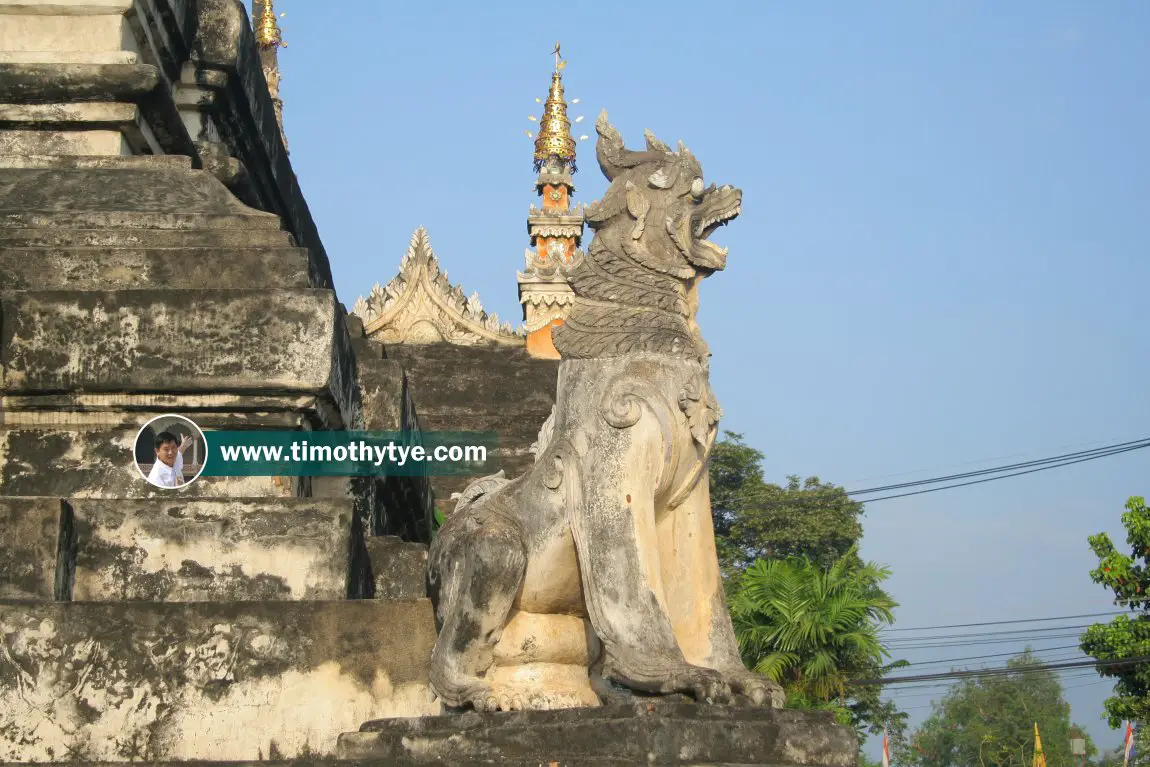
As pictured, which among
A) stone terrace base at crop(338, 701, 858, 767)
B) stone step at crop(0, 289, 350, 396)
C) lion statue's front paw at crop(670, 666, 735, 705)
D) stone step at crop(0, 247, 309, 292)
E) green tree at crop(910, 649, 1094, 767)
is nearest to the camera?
stone terrace base at crop(338, 701, 858, 767)

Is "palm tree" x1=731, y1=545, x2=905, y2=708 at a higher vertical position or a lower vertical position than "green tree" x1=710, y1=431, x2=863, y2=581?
lower

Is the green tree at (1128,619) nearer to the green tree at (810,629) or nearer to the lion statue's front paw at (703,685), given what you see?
the green tree at (810,629)

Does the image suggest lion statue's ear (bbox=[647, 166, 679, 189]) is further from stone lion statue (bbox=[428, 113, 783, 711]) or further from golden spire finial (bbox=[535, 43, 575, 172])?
golden spire finial (bbox=[535, 43, 575, 172])

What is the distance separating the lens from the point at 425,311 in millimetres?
23844

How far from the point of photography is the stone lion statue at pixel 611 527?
6004mm

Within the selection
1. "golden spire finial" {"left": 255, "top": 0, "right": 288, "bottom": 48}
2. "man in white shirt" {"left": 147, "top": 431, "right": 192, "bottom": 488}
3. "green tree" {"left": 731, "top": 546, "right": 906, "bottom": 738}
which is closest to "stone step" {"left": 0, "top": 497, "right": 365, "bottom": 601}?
"man in white shirt" {"left": 147, "top": 431, "right": 192, "bottom": 488}

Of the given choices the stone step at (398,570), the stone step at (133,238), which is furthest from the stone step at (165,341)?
the stone step at (398,570)

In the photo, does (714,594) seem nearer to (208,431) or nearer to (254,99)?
(208,431)

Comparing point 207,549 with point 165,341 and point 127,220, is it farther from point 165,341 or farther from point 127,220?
point 127,220

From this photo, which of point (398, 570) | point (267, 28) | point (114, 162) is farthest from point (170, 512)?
point (267, 28)

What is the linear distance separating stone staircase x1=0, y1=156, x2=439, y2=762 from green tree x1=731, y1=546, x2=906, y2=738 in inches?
374

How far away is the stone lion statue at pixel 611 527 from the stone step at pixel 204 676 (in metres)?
0.35

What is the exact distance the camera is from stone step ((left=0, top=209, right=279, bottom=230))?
845 centimetres

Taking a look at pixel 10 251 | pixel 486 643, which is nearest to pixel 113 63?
pixel 10 251
